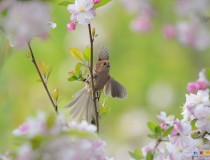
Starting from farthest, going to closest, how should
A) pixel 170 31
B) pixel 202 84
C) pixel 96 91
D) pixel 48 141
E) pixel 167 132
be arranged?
pixel 170 31 < pixel 96 91 < pixel 202 84 < pixel 167 132 < pixel 48 141

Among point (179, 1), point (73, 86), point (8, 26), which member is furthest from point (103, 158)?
point (73, 86)

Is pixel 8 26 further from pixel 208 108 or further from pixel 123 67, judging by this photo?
pixel 123 67

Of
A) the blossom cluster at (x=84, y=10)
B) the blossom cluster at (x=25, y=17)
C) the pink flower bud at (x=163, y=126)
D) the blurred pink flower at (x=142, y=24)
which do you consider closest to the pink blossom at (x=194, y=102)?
the pink flower bud at (x=163, y=126)

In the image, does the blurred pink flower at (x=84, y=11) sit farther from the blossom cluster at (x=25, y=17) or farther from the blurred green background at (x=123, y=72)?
the blurred green background at (x=123, y=72)

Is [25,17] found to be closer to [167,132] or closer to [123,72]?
[167,132]

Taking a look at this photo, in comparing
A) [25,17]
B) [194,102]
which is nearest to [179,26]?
[194,102]
